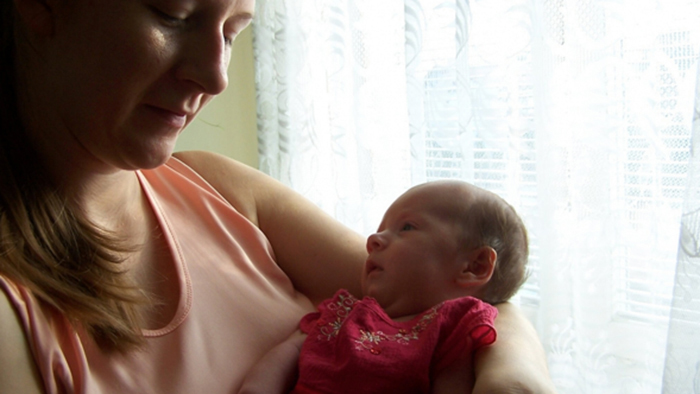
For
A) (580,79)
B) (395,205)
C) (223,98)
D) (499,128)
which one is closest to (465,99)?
(499,128)

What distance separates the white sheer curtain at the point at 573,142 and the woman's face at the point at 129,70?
874mm

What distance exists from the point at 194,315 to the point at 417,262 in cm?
45

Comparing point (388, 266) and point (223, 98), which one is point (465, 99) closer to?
point (388, 266)

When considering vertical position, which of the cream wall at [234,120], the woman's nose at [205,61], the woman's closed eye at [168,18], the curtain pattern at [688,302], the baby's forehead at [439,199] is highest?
the woman's closed eye at [168,18]

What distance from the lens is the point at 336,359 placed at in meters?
1.12

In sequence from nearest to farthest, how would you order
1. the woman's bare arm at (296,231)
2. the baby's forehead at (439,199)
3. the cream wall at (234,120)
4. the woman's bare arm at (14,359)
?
1. the woman's bare arm at (14,359)
2. the baby's forehead at (439,199)
3. the woman's bare arm at (296,231)
4. the cream wall at (234,120)

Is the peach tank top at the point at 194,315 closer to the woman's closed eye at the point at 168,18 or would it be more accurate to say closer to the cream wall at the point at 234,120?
the woman's closed eye at the point at 168,18

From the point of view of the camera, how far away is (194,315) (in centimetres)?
115

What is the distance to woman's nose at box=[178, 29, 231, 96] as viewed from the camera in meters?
1.02

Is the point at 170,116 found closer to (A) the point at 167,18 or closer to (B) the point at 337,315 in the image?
(A) the point at 167,18

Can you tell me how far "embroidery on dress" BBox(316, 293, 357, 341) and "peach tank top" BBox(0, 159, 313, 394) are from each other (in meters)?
0.10

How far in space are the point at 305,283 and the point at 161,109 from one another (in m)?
0.56

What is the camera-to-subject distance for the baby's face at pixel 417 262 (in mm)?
1238

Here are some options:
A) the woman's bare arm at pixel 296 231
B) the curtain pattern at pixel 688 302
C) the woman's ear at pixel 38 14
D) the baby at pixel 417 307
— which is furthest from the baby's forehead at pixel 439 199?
the woman's ear at pixel 38 14
